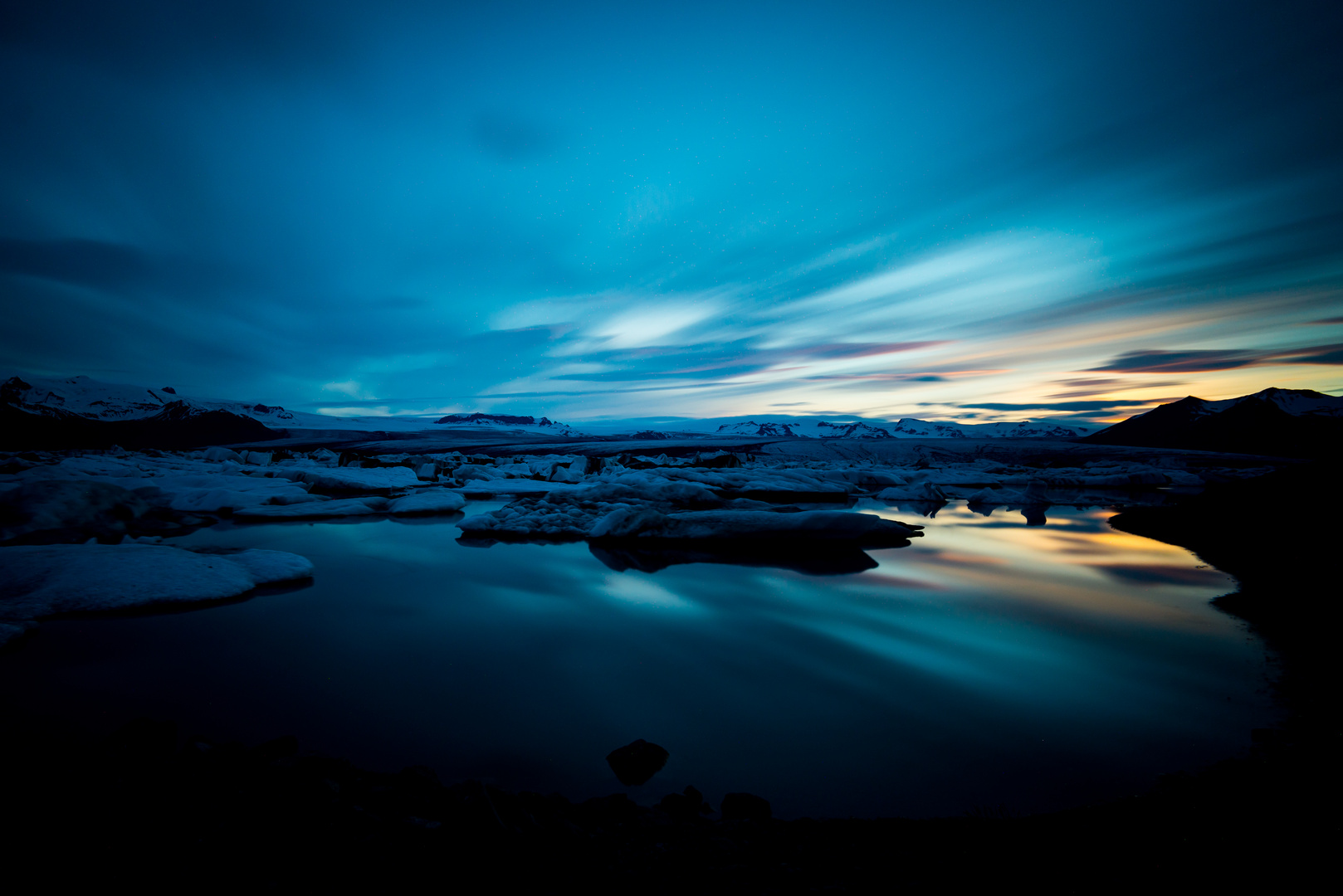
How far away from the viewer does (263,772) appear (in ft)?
5.29

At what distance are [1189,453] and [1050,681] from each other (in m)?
43.0

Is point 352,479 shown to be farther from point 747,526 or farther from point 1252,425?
point 1252,425

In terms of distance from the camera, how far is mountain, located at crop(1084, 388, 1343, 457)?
3641 centimetres

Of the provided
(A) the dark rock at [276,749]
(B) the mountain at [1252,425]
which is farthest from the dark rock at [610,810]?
(B) the mountain at [1252,425]

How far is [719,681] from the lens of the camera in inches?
115

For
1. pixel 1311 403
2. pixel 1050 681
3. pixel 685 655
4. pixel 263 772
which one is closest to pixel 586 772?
pixel 263 772

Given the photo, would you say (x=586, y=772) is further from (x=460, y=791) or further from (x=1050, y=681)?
(x=1050, y=681)

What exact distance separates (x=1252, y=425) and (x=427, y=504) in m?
64.6

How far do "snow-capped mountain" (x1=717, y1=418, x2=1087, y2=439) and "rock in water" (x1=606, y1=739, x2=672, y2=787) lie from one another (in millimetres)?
86324

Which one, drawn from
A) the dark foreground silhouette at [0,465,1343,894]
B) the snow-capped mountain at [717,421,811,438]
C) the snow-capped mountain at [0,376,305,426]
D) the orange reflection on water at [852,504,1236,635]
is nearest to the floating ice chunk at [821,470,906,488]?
the orange reflection on water at [852,504,1236,635]

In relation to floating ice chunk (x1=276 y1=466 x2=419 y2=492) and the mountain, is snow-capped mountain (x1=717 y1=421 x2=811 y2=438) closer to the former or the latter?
the mountain

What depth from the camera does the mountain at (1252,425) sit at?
36.4 metres

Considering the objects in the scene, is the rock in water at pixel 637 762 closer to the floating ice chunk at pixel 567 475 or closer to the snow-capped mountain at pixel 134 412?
the floating ice chunk at pixel 567 475

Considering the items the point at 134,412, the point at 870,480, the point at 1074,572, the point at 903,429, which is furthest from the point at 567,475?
the point at 903,429
